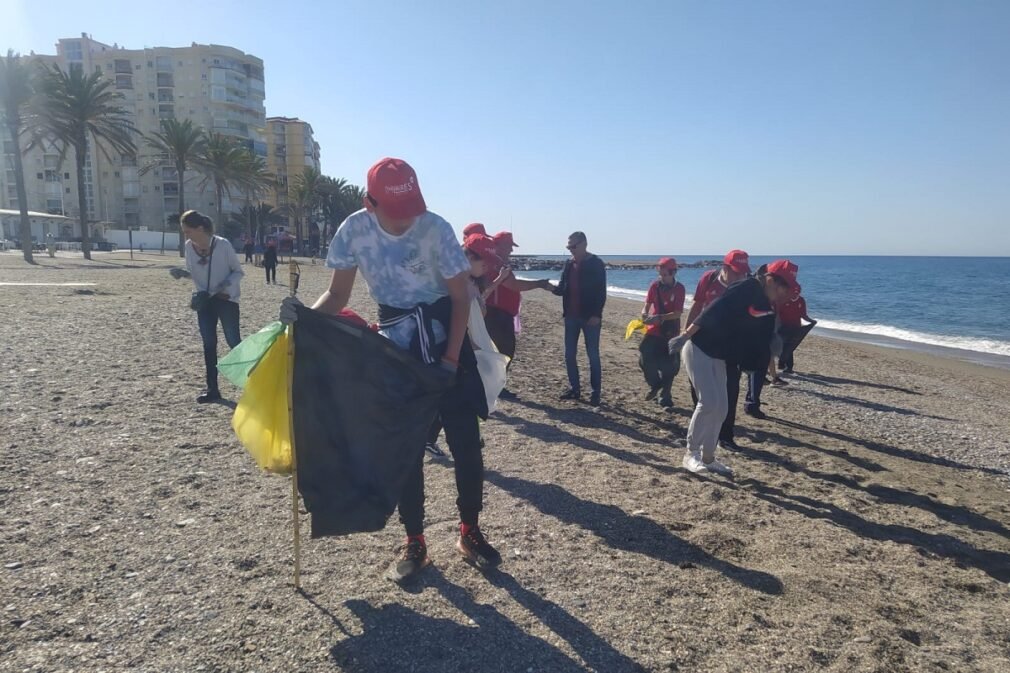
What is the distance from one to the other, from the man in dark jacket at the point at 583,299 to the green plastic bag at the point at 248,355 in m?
4.69

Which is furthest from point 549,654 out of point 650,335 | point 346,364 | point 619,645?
point 650,335

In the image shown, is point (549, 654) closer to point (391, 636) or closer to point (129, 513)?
point (391, 636)

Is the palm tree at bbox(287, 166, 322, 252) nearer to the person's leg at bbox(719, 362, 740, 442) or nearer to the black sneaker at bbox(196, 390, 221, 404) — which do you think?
the black sneaker at bbox(196, 390, 221, 404)

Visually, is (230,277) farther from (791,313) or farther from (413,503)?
(791,313)

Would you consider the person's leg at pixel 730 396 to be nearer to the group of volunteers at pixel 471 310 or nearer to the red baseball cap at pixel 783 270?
the group of volunteers at pixel 471 310

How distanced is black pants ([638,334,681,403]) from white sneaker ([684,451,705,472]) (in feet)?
7.41

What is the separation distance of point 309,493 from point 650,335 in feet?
17.1

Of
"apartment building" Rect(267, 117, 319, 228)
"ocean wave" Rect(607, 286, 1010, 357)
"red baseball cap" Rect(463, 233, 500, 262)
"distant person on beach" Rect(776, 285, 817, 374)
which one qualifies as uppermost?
"apartment building" Rect(267, 117, 319, 228)

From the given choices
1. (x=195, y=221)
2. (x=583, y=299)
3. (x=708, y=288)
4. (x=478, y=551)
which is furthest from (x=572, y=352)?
(x=478, y=551)

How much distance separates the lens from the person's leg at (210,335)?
6473mm

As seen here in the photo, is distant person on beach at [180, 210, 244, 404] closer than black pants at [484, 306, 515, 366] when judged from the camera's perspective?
Yes

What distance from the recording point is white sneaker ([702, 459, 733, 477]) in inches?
197

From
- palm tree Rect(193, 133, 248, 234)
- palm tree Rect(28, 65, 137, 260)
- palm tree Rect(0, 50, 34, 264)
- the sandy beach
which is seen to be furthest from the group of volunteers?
palm tree Rect(193, 133, 248, 234)

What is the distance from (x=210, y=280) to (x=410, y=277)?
13.9 feet
